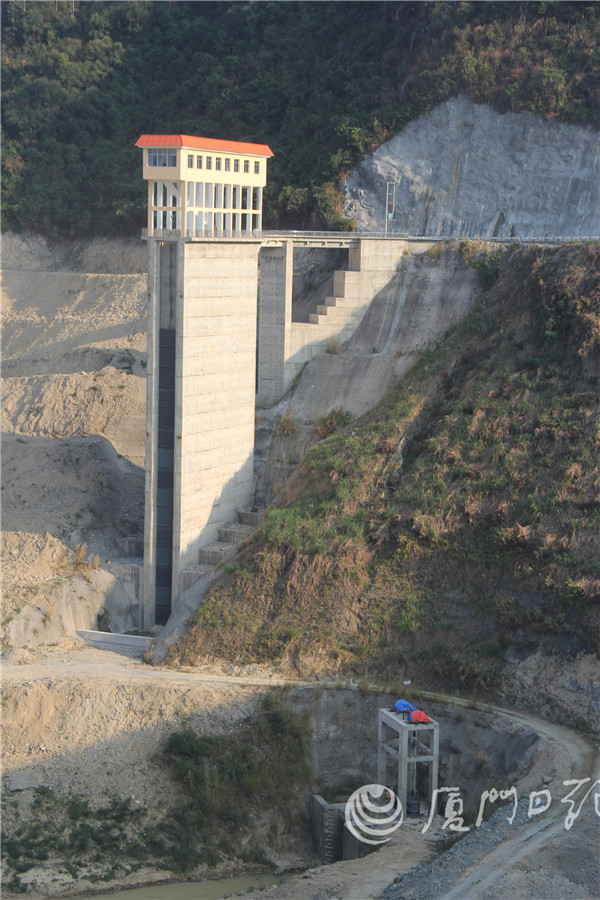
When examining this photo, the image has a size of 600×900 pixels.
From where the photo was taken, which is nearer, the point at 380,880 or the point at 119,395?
the point at 380,880

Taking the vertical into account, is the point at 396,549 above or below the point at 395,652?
above

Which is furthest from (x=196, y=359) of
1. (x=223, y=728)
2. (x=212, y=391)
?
(x=223, y=728)

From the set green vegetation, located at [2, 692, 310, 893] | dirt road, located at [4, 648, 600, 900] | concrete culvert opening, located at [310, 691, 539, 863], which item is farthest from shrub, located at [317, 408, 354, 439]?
green vegetation, located at [2, 692, 310, 893]

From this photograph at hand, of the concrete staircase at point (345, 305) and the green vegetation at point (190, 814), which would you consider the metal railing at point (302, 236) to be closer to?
the concrete staircase at point (345, 305)

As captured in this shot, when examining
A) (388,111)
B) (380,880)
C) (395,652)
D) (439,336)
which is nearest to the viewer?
(380,880)

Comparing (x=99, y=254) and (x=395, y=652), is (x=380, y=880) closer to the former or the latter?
(x=395, y=652)

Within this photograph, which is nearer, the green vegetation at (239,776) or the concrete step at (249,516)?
the green vegetation at (239,776)

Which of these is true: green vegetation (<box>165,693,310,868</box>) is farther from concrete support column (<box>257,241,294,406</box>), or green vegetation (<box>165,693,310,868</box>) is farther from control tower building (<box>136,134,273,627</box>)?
concrete support column (<box>257,241,294,406</box>)

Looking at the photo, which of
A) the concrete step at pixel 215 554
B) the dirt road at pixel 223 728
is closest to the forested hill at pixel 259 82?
the concrete step at pixel 215 554

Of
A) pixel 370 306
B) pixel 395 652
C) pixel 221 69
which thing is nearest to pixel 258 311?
pixel 370 306
